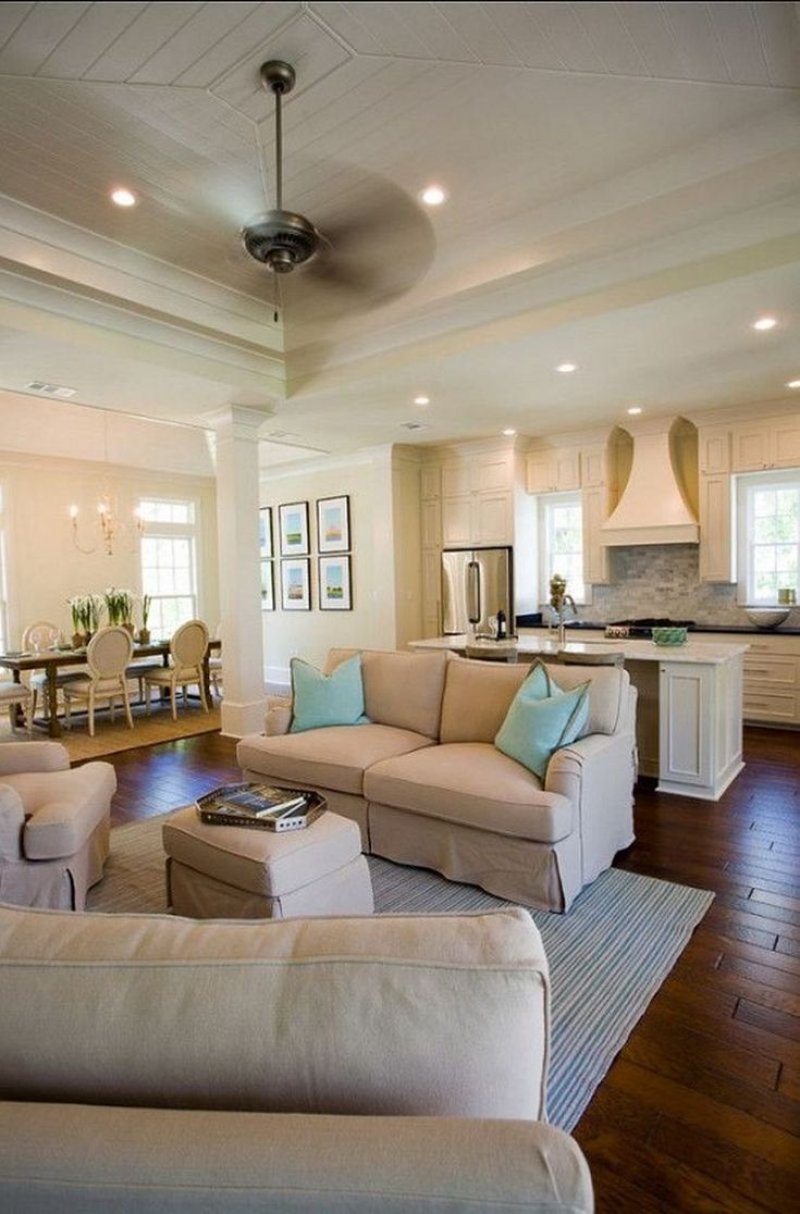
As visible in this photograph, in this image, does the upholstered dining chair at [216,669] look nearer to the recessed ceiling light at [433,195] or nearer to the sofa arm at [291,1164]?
the recessed ceiling light at [433,195]

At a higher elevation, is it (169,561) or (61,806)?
(169,561)

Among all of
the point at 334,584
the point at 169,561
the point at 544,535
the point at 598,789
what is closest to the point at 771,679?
the point at 544,535

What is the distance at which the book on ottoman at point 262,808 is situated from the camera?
7.72 feet

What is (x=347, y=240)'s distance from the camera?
368cm

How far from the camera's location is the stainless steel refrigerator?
6.99 meters

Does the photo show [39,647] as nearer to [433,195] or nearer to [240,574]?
[240,574]

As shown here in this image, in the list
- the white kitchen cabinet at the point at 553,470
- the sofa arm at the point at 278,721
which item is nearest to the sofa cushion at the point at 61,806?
the sofa arm at the point at 278,721

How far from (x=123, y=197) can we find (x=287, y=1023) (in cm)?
380

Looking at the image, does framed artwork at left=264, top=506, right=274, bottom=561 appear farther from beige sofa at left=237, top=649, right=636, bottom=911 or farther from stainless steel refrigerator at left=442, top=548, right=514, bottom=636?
beige sofa at left=237, top=649, right=636, bottom=911

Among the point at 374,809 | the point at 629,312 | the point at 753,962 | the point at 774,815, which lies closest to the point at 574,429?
the point at 629,312

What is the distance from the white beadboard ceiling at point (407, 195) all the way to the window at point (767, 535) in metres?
1.26

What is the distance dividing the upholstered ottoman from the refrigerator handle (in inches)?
190

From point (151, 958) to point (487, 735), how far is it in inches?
105

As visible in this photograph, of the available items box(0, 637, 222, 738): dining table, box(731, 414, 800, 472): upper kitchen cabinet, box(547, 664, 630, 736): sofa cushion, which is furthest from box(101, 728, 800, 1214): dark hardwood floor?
box(0, 637, 222, 738): dining table
